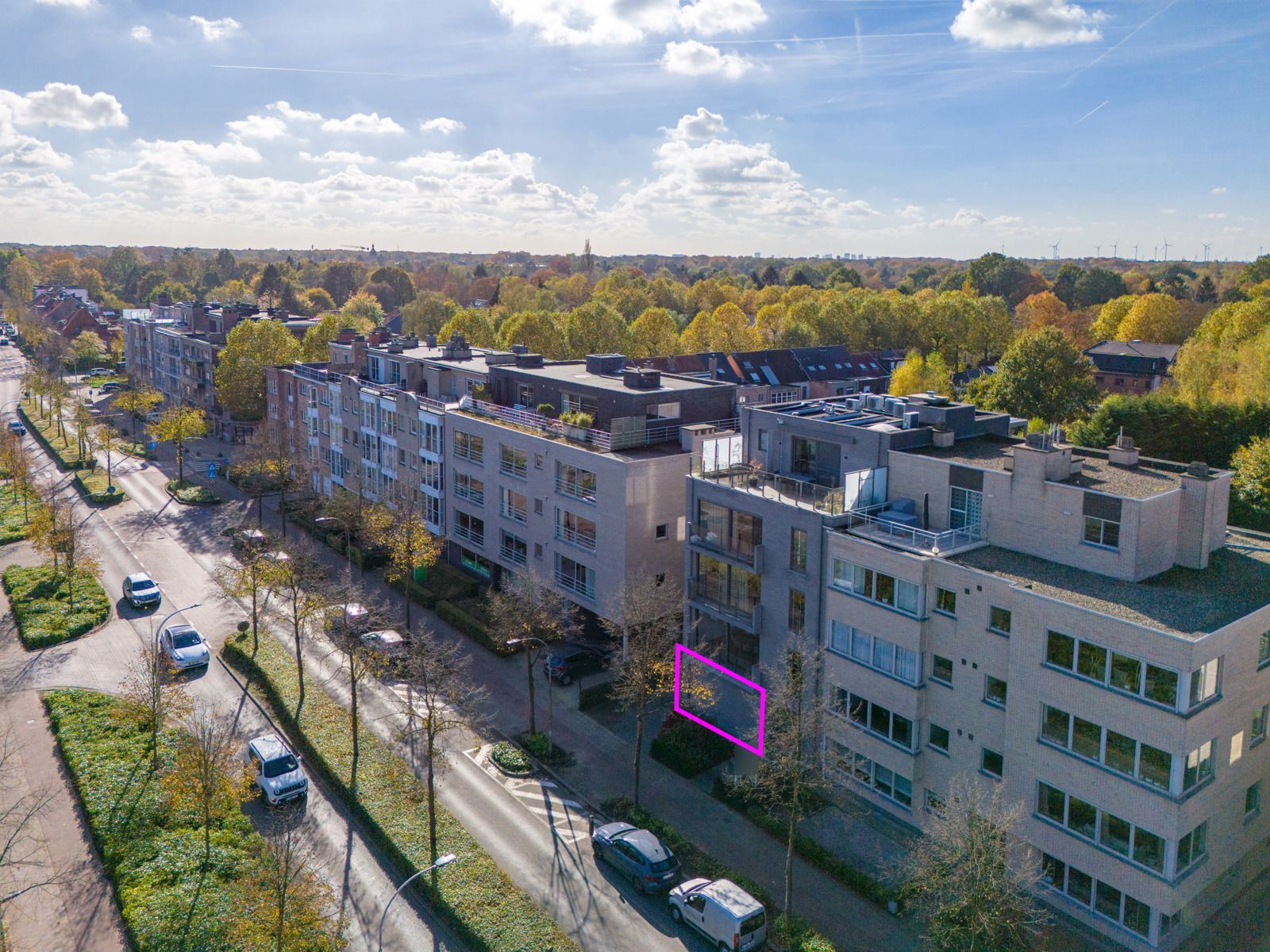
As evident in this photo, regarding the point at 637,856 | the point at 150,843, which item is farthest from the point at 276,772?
the point at 637,856

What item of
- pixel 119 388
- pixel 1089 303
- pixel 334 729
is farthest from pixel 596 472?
pixel 1089 303

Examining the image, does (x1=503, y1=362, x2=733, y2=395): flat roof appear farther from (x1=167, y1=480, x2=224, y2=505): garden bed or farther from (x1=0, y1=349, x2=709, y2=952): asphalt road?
(x1=167, y1=480, x2=224, y2=505): garden bed

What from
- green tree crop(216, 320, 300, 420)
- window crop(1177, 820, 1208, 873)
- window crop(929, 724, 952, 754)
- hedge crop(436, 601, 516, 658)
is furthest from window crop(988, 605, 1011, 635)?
green tree crop(216, 320, 300, 420)

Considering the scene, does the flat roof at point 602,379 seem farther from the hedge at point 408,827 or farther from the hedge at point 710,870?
the hedge at point 710,870

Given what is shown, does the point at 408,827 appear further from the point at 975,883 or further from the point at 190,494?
the point at 190,494

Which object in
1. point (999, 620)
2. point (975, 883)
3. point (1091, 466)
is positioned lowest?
point (975, 883)
